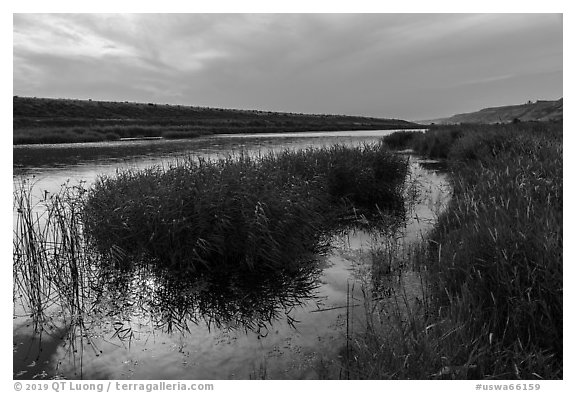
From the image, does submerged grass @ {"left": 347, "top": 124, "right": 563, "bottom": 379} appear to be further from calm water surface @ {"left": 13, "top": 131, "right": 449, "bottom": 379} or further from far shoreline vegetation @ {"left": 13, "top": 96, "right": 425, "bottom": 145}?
far shoreline vegetation @ {"left": 13, "top": 96, "right": 425, "bottom": 145}

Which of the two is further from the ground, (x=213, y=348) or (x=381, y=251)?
(x=381, y=251)

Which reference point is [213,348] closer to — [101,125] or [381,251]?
[381,251]

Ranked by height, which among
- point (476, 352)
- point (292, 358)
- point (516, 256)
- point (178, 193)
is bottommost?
point (292, 358)

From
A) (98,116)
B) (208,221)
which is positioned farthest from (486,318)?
(98,116)

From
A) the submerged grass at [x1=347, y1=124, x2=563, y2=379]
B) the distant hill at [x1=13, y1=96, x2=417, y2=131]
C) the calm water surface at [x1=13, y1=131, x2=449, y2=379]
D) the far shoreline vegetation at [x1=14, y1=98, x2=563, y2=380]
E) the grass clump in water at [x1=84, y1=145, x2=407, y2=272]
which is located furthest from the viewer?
the distant hill at [x1=13, y1=96, x2=417, y2=131]

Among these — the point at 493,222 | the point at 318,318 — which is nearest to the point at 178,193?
the point at 318,318

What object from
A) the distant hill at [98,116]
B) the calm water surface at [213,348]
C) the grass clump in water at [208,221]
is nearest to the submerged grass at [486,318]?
the calm water surface at [213,348]

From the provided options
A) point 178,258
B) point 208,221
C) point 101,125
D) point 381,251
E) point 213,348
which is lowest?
point 213,348

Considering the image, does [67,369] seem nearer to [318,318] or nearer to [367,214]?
[318,318]

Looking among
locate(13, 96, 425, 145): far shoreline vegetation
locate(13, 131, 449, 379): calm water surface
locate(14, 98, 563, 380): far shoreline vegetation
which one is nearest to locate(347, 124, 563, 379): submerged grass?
locate(14, 98, 563, 380): far shoreline vegetation

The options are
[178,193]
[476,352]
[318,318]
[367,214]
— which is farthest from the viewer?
[367,214]

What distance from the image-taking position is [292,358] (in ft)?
15.4

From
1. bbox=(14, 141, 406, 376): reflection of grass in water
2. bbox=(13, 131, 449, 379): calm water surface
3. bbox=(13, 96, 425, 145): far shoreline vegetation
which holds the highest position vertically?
bbox=(13, 96, 425, 145): far shoreline vegetation
